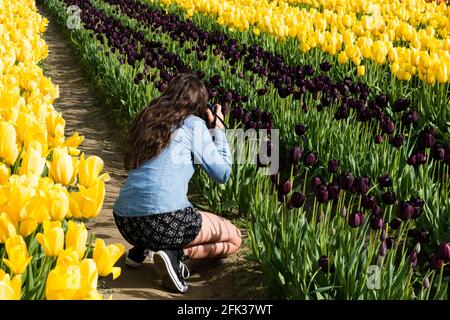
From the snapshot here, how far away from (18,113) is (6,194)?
1.02m

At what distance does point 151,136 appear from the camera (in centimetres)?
340

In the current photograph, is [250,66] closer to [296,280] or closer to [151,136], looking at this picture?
[151,136]

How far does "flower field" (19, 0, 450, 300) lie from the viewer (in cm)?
216

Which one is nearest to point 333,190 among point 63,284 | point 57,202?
point 57,202

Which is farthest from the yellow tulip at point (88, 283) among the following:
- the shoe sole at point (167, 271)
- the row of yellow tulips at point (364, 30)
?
the row of yellow tulips at point (364, 30)

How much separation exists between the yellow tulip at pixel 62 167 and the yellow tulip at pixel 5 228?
45 cm

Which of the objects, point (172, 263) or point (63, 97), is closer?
point (172, 263)

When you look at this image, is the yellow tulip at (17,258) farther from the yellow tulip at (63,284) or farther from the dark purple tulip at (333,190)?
the dark purple tulip at (333,190)

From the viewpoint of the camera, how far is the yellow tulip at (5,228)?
1966 mm

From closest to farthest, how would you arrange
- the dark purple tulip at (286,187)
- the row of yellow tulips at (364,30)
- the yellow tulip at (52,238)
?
the yellow tulip at (52,238), the dark purple tulip at (286,187), the row of yellow tulips at (364,30)

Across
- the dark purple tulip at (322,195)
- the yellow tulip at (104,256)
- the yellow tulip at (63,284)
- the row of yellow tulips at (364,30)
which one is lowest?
the row of yellow tulips at (364,30)

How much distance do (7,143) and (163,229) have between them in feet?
3.72

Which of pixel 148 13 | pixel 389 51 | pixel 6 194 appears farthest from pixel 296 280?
pixel 148 13

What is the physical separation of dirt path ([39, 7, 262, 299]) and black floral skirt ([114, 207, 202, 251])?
26 centimetres
